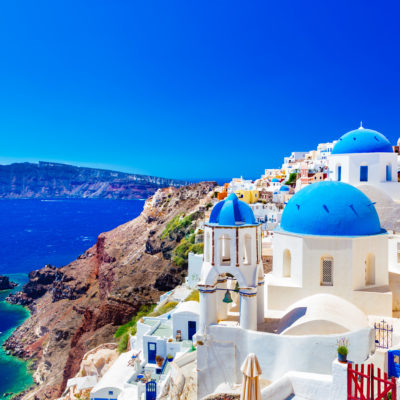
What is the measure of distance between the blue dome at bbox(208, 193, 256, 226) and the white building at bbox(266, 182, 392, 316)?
1802 millimetres

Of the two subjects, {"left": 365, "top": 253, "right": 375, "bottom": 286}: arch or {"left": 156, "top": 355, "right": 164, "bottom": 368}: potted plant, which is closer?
{"left": 365, "top": 253, "right": 375, "bottom": 286}: arch

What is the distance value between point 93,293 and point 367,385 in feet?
137

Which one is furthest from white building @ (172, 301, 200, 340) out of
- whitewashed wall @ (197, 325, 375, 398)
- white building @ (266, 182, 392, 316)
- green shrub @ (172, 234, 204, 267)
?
green shrub @ (172, 234, 204, 267)

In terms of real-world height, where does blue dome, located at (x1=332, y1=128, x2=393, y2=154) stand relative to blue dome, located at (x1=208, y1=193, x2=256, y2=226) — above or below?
above

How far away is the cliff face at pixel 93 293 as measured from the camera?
105 feet

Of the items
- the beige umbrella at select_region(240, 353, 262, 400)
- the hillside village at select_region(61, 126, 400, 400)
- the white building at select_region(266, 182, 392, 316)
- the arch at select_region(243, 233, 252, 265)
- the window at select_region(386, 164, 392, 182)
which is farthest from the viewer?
the window at select_region(386, 164, 392, 182)

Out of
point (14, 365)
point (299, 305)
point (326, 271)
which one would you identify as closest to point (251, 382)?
point (299, 305)

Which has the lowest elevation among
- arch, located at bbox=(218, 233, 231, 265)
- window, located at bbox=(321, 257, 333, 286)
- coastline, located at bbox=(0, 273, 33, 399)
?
coastline, located at bbox=(0, 273, 33, 399)

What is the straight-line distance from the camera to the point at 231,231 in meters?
10.6

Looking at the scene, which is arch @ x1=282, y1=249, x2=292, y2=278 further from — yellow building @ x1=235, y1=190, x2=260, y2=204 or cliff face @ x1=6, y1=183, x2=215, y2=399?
yellow building @ x1=235, y1=190, x2=260, y2=204

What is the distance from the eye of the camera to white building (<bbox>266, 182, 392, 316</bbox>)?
1123 cm

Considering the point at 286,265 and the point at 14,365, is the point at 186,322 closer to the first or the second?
the point at 286,265

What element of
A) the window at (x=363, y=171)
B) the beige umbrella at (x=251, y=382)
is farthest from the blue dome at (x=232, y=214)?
the window at (x=363, y=171)

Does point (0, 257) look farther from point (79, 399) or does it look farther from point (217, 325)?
point (217, 325)
